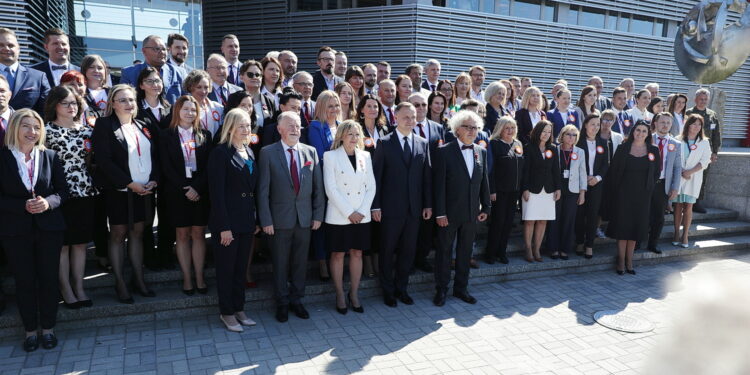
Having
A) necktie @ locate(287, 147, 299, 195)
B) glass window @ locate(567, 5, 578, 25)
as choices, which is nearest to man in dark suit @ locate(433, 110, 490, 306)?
necktie @ locate(287, 147, 299, 195)

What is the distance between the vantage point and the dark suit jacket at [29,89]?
5051 millimetres

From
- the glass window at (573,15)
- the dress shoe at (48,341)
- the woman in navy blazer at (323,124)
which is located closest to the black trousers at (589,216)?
the woman in navy blazer at (323,124)

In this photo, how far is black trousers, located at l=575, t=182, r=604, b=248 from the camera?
7.30m

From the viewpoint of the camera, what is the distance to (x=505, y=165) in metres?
6.41

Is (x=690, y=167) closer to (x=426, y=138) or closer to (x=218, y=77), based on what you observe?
(x=426, y=138)

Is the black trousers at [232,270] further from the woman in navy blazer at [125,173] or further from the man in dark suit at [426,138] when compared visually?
the man in dark suit at [426,138]

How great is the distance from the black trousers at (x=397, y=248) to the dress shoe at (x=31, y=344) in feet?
11.1

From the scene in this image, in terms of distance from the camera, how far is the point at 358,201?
5242mm

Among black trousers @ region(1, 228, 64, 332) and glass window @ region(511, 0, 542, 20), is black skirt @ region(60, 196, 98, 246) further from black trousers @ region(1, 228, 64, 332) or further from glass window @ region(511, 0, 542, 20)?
glass window @ region(511, 0, 542, 20)

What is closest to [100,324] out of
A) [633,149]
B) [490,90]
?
[490,90]

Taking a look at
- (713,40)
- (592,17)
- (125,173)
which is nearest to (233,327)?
(125,173)

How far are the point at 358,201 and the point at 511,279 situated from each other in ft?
9.00

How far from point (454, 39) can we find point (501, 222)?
929 centimetres

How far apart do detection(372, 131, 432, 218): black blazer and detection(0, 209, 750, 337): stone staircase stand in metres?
1.05
